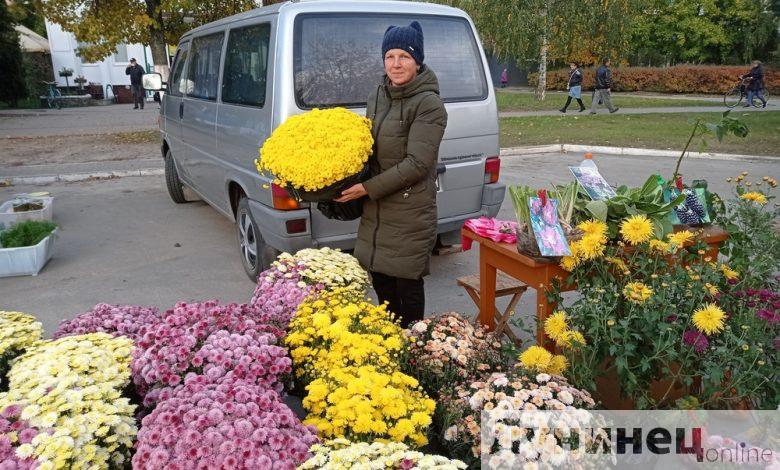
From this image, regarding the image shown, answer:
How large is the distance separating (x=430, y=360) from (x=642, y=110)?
71.1 ft

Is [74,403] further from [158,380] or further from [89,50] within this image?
[89,50]

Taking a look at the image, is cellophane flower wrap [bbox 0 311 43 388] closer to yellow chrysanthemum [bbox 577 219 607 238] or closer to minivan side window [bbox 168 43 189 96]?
yellow chrysanthemum [bbox 577 219 607 238]

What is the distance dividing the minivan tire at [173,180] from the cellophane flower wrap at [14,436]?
244 inches

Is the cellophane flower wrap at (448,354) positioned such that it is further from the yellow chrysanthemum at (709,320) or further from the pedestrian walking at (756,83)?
the pedestrian walking at (756,83)

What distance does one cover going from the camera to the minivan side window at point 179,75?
21.2 feet

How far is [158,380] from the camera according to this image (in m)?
2.25

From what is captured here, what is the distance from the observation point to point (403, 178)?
2.99m

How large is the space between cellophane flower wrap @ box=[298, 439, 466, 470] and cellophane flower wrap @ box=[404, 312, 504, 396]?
71 cm

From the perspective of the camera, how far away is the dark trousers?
135 inches

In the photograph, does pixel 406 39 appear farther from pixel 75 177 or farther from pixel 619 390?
pixel 75 177

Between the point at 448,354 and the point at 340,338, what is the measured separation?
557 mm

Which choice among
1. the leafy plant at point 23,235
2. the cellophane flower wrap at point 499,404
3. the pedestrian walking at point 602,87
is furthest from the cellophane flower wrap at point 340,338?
the pedestrian walking at point 602,87

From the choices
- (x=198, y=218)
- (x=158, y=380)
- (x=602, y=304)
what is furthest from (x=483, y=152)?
(x=198, y=218)

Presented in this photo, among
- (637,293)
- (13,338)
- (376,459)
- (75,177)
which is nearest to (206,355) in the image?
(376,459)
